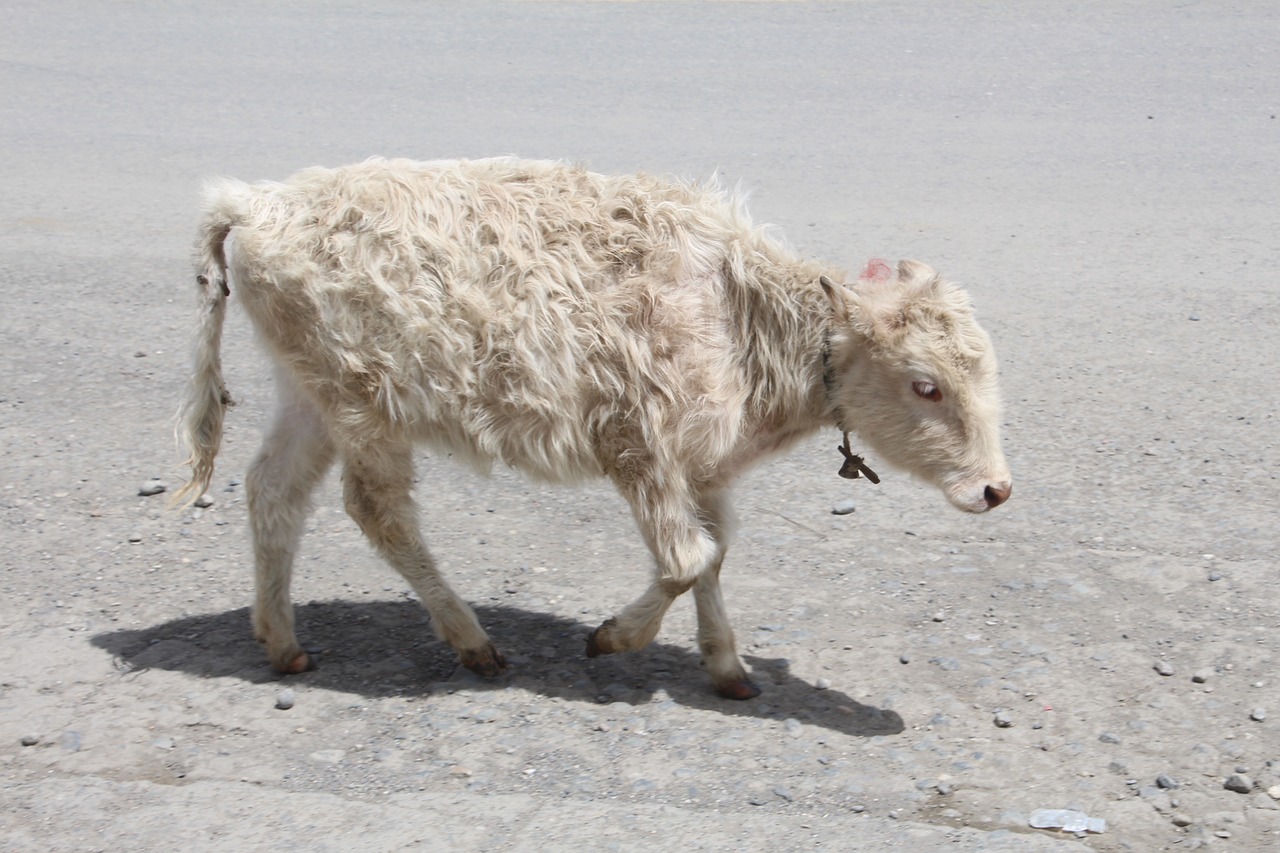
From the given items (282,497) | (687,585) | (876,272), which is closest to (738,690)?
(687,585)

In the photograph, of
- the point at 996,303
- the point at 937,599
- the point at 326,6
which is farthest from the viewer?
the point at 326,6

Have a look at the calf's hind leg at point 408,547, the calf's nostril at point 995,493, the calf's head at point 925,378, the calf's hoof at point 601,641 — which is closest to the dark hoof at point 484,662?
the calf's hind leg at point 408,547

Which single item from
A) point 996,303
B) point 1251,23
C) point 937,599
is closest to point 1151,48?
point 1251,23

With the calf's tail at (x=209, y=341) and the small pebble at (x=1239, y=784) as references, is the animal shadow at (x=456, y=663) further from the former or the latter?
the small pebble at (x=1239, y=784)

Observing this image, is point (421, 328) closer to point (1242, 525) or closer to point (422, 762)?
point (422, 762)

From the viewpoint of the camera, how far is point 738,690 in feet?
15.7

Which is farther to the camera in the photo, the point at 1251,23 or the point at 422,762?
the point at 1251,23

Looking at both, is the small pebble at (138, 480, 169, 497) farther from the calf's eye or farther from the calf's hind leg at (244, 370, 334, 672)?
the calf's eye

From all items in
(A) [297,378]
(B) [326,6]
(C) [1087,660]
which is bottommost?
(C) [1087,660]

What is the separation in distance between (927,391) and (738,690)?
121 centimetres

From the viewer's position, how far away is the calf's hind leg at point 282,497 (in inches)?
194

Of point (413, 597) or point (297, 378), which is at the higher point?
point (297, 378)

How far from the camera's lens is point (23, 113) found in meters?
10.5

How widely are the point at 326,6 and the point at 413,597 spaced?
28.5 ft
